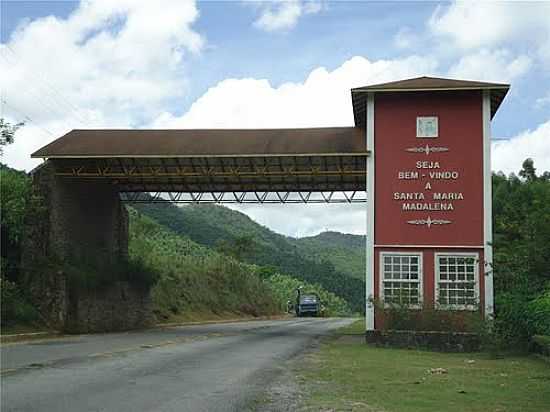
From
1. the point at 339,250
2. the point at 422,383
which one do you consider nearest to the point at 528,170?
the point at 422,383

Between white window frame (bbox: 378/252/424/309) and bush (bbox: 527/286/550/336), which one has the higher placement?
white window frame (bbox: 378/252/424/309)

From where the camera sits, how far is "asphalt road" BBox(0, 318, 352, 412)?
1111 centimetres

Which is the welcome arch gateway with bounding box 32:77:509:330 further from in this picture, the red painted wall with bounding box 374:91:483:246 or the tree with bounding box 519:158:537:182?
the tree with bounding box 519:158:537:182

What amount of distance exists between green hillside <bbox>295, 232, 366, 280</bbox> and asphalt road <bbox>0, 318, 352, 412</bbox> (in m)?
95.9

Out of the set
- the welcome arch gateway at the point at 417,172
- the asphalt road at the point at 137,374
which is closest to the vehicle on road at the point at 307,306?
the welcome arch gateway at the point at 417,172

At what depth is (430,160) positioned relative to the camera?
2566cm

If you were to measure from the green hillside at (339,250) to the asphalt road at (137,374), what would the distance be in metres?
95.9

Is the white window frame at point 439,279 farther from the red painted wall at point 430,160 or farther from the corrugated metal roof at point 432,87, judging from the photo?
the corrugated metal roof at point 432,87

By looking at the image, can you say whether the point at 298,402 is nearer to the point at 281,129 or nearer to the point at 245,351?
the point at 245,351

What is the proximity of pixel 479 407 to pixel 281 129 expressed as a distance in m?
20.3

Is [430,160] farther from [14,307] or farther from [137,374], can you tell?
[14,307]

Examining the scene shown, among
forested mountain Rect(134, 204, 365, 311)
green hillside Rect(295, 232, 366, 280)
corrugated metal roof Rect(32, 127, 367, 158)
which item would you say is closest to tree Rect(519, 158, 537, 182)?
corrugated metal roof Rect(32, 127, 367, 158)

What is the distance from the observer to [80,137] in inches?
1229

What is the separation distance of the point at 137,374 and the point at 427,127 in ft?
48.0
